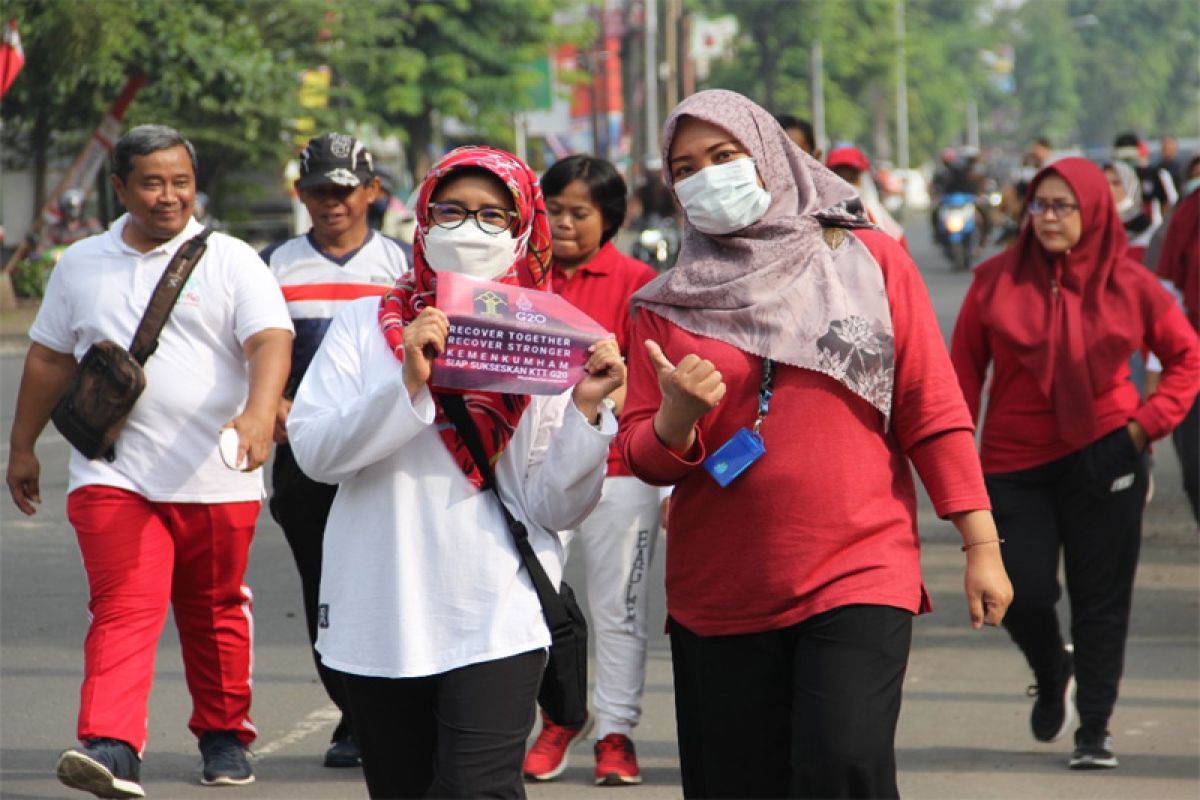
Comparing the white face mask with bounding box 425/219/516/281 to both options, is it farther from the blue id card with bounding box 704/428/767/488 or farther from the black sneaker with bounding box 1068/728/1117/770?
the black sneaker with bounding box 1068/728/1117/770

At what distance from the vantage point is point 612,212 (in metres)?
6.07

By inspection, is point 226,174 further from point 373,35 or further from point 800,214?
point 800,214

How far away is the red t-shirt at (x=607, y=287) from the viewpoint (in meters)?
5.91

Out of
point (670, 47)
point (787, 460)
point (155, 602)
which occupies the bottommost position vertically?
point (155, 602)

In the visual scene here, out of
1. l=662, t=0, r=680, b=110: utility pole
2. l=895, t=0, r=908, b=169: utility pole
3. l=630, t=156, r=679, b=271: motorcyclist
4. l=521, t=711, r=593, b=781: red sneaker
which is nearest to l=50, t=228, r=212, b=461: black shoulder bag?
l=521, t=711, r=593, b=781: red sneaker

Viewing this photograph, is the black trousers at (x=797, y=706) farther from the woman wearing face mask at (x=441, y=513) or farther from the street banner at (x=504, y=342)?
the street banner at (x=504, y=342)

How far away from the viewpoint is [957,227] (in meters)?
30.3

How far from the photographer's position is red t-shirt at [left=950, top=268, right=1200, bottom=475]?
19.5ft

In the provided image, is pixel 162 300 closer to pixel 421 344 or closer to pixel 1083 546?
pixel 421 344

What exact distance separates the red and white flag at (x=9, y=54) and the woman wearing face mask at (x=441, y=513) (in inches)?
690

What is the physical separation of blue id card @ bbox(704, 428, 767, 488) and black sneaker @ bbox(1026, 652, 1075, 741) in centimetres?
272

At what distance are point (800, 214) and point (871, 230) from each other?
0.16 meters

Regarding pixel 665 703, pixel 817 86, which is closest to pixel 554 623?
pixel 665 703

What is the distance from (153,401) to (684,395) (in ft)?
7.75
